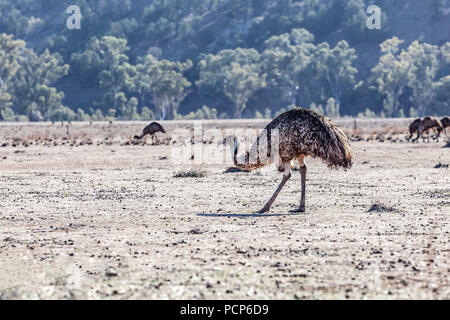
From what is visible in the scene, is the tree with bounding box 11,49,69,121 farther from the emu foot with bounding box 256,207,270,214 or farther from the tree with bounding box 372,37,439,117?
the emu foot with bounding box 256,207,270,214

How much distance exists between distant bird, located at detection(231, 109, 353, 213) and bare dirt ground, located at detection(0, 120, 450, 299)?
856mm

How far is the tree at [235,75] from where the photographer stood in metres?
103

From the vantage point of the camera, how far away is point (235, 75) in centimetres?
10338

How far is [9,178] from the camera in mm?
22172

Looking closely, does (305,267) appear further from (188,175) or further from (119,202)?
(188,175)

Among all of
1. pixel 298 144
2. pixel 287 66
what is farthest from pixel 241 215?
pixel 287 66

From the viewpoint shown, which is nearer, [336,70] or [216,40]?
[336,70]

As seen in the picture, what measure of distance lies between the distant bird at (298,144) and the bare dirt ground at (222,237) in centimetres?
86

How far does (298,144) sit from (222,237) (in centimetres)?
301

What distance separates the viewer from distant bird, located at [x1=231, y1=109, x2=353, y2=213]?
13.9 meters

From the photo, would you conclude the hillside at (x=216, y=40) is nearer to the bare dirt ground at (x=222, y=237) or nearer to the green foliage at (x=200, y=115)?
the green foliage at (x=200, y=115)

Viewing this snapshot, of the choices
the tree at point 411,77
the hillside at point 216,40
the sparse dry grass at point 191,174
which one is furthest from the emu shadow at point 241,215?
the hillside at point 216,40

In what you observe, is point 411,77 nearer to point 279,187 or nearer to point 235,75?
point 235,75
